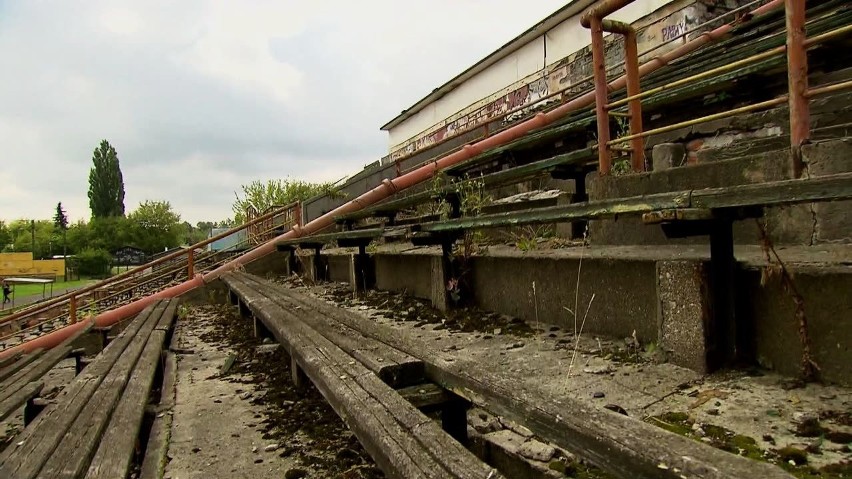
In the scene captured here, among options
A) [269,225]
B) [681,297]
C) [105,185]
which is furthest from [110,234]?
[681,297]

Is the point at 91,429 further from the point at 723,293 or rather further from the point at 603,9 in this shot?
the point at 603,9

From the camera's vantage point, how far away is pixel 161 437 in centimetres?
242

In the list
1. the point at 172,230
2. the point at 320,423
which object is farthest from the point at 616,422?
the point at 172,230

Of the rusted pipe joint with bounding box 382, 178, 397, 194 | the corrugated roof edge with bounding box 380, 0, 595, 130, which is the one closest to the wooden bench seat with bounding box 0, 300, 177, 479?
the rusted pipe joint with bounding box 382, 178, 397, 194

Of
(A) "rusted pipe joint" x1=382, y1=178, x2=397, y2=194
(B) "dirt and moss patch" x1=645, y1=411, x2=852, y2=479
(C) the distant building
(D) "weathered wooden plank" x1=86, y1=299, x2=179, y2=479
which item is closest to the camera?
(B) "dirt and moss patch" x1=645, y1=411, x2=852, y2=479

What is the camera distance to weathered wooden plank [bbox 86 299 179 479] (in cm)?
157

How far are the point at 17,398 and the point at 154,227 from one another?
6543cm

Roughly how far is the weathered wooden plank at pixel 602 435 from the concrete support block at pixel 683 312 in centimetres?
94

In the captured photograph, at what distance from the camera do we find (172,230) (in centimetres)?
6438

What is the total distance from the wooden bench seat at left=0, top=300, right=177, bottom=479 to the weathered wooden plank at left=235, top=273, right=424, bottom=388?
2.83 ft

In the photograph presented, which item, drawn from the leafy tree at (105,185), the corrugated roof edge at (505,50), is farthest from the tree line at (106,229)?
the corrugated roof edge at (505,50)

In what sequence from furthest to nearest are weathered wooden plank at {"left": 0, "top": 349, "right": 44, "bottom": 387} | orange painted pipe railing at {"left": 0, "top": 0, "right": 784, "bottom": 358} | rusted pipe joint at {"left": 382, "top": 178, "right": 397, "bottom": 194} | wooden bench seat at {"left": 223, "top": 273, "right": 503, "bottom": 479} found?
rusted pipe joint at {"left": 382, "top": 178, "right": 397, "bottom": 194}, orange painted pipe railing at {"left": 0, "top": 0, "right": 784, "bottom": 358}, weathered wooden plank at {"left": 0, "top": 349, "right": 44, "bottom": 387}, wooden bench seat at {"left": 223, "top": 273, "right": 503, "bottom": 479}

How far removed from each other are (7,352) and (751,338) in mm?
9109

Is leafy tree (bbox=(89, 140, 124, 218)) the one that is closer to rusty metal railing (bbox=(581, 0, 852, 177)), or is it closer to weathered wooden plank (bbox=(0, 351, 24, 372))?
weathered wooden plank (bbox=(0, 351, 24, 372))
